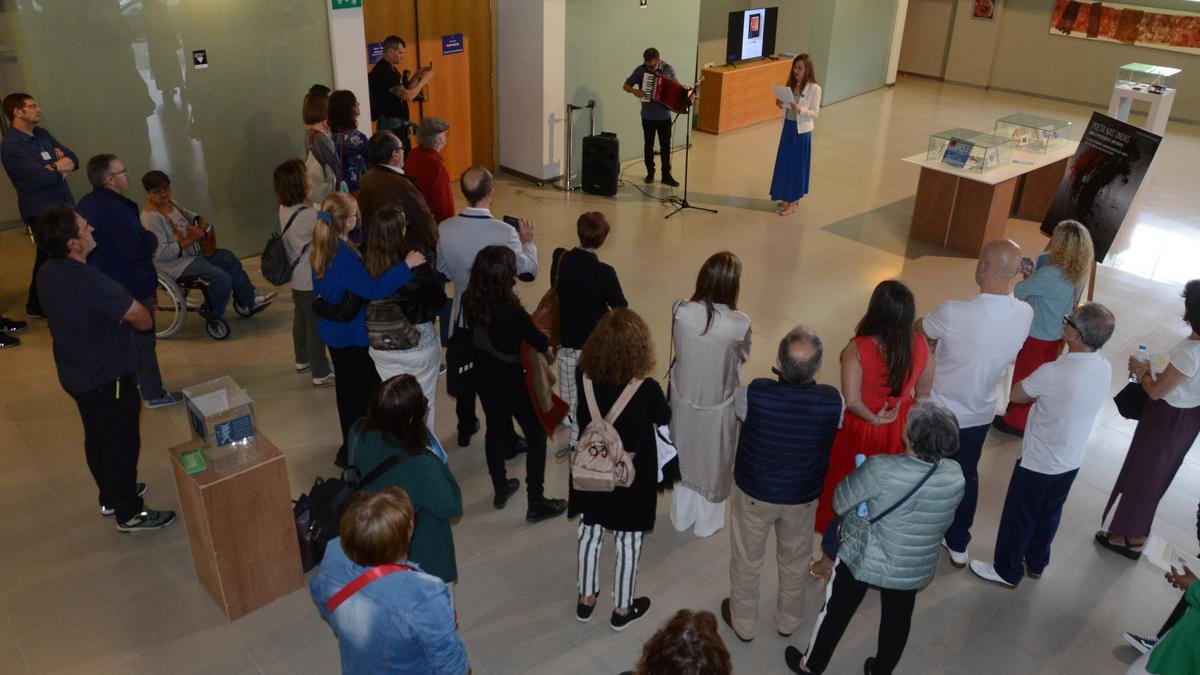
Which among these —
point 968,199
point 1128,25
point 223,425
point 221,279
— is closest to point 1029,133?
point 968,199

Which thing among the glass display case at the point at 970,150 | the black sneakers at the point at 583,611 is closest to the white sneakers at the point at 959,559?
the black sneakers at the point at 583,611

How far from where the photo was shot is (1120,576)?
474 centimetres

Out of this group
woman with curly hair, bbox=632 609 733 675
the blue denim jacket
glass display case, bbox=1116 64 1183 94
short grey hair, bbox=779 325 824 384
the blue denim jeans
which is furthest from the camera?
glass display case, bbox=1116 64 1183 94

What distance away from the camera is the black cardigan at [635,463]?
376cm

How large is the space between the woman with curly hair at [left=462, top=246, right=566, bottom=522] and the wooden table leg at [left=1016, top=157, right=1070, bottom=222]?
23.0 ft

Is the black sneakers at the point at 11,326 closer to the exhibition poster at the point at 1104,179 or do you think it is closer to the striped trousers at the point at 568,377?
the striped trousers at the point at 568,377

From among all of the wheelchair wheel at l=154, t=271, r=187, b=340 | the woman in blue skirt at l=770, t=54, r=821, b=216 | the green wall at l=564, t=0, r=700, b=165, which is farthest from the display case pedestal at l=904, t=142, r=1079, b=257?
the wheelchair wheel at l=154, t=271, r=187, b=340

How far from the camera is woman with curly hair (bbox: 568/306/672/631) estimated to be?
146 inches

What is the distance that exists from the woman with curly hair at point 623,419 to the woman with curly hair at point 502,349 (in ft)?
2.28

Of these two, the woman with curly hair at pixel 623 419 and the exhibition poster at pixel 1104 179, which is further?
the exhibition poster at pixel 1104 179

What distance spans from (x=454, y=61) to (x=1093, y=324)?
7.41 metres

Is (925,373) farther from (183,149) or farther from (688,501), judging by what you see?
(183,149)

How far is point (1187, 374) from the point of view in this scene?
4.26 meters

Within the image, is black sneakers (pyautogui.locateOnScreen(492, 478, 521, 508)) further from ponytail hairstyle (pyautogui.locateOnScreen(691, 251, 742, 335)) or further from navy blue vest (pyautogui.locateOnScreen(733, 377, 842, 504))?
navy blue vest (pyautogui.locateOnScreen(733, 377, 842, 504))
